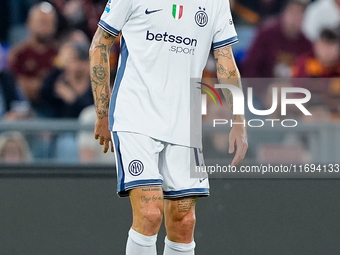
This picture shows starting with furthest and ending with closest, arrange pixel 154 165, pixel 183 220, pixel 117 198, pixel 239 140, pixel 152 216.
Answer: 1. pixel 117 198
2. pixel 239 140
3. pixel 183 220
4. pixel 154 165
5. pixel 152 216

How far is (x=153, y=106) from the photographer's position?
319 cm

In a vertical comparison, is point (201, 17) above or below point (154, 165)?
above

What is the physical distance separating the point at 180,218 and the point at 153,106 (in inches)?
26.2

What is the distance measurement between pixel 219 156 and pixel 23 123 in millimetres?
1544

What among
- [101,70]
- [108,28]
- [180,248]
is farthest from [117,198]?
[108,28]

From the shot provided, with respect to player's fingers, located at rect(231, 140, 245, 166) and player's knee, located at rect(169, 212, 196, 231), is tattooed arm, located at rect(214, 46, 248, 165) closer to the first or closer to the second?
player's fingers, located at rect(231, 140, 245, 166)

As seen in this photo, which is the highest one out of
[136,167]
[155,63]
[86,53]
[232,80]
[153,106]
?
[86,53]

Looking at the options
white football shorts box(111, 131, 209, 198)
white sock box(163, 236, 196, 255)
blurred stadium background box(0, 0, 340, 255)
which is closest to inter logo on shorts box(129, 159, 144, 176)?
white football shorts box(111, 131, 209, 198)

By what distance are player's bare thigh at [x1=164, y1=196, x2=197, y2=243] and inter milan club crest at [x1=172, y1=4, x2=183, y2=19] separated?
1037 mm

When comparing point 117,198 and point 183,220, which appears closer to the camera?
point 183,220

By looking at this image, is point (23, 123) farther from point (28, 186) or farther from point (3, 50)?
point (3, 50)

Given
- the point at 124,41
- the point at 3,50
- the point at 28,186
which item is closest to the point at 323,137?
the point at 124,41

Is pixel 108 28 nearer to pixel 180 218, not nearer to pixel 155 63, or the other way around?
pixel 155 63

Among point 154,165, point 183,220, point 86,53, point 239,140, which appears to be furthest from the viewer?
point 86,53
